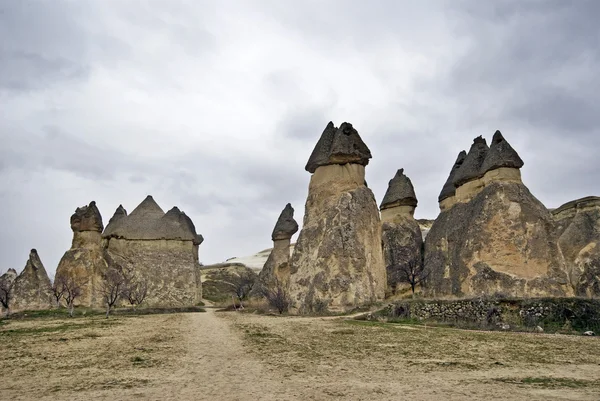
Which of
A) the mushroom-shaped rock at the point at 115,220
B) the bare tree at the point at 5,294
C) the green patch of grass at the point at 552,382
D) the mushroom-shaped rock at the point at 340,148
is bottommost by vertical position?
the green patch of grass at the point at 552,382

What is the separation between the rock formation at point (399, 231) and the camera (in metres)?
29.8

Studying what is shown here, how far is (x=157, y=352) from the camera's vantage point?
9.16m

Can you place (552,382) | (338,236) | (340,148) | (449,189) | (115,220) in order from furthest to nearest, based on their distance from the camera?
(115,220) < (449,189) < (340,148) < (338,236) < (552,382)

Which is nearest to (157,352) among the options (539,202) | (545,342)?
(545,342)

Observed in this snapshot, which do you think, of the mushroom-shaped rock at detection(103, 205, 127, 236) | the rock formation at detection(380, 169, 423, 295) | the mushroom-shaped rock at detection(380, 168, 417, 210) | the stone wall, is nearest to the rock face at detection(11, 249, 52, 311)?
the mushroom-shaped rock at detection(103, 205, 127, 236)

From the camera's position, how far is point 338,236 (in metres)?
22.2

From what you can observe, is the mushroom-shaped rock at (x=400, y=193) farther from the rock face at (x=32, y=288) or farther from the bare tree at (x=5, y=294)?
the bare tree at (x=5, y=294)

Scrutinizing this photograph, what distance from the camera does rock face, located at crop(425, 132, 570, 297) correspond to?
19328 millimetres

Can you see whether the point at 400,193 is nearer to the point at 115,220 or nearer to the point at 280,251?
the point at 280,251

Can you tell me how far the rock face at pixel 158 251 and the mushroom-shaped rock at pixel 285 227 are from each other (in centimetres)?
701

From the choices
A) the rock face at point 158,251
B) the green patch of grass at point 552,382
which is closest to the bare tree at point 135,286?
the rock face at point 158,251

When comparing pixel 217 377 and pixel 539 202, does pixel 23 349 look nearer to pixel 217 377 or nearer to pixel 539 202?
pixel 217 377

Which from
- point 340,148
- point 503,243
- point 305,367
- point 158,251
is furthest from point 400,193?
point 305,367

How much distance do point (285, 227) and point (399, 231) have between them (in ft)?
27.4
